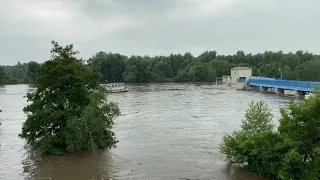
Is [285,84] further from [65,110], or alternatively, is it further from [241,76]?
[65,110]

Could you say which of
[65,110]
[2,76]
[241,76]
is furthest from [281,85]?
[2,76]

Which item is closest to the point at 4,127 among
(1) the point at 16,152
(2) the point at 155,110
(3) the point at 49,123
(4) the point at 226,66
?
(1) the point at 16,152

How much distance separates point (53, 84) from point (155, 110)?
2924cm

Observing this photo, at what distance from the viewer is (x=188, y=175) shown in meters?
23.6

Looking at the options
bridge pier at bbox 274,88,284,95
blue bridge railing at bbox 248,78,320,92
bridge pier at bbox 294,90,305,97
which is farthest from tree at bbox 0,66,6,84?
bridge pier at bbox 294,90,305,97

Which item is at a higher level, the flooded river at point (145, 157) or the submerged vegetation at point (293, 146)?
the submerged vegetation at point (293, 146)

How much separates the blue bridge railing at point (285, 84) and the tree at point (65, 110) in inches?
1970

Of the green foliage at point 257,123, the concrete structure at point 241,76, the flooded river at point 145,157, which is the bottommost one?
the flooded river at point 145,157

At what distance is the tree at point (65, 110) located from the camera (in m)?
28.4

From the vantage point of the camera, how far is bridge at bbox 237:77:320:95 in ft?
245

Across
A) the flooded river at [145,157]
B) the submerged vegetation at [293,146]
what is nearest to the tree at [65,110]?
the flooded river at [145,157]

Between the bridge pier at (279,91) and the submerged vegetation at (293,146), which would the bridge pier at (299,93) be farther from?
the submerged vegetation at (293,146)

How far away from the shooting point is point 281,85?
87.8 metres

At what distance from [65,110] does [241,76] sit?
295 ft
